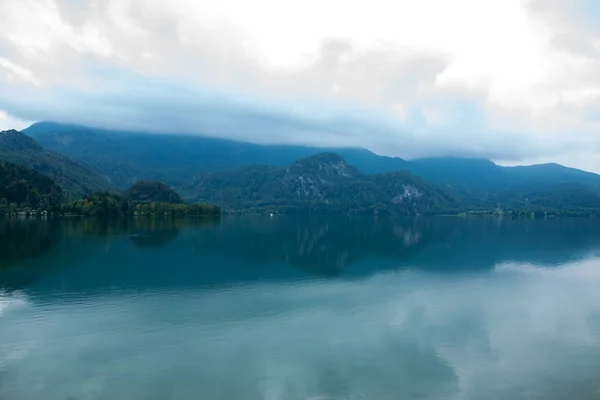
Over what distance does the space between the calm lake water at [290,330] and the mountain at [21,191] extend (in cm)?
12907

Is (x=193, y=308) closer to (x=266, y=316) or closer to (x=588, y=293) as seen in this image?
(x=266, y=316)

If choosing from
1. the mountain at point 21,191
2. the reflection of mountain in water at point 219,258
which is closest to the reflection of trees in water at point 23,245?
the reflection of mountain in water at point 219,258

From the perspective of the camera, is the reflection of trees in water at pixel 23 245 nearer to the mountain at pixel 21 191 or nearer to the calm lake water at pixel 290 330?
the calm lake water at pixel 290 330

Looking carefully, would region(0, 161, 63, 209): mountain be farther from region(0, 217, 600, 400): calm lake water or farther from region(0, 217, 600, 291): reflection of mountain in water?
region(0, 217, 600, 400): calm lake water

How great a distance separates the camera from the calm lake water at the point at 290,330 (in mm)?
23797

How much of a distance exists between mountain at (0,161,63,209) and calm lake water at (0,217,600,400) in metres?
129

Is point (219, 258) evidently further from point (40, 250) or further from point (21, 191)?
point (21, 191)

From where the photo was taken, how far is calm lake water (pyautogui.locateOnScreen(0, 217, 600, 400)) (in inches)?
937

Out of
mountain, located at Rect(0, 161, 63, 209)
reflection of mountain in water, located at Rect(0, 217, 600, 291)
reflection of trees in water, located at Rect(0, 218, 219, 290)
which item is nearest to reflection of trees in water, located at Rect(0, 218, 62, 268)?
reflection of trees in water, located at Rect(0, 218, 219, 290)

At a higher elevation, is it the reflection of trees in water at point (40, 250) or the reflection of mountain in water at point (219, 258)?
the reflection of trees in water at point (40, 250)

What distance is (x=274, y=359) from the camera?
89.8ft

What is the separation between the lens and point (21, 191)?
602 feet

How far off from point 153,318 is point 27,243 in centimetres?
5607

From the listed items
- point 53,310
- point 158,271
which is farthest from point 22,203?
point 53,310
